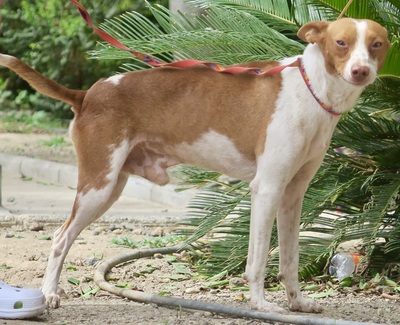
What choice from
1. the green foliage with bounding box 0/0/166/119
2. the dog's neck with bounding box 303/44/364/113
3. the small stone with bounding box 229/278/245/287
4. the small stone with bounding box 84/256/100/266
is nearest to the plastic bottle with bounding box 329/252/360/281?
the small stone with bounding box 229/278/245/287

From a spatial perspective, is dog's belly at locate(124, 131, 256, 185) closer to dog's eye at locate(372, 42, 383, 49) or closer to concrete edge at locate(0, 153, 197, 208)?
dog's eye at locate(372, 42, 383, 49)

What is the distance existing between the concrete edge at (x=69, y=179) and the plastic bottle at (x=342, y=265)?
3.34 meters

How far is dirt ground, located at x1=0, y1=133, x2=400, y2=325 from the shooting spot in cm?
479

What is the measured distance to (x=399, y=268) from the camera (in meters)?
5.86

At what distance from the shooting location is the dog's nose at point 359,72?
4380mm

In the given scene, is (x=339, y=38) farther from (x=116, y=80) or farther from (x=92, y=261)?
(x=92, y=261)

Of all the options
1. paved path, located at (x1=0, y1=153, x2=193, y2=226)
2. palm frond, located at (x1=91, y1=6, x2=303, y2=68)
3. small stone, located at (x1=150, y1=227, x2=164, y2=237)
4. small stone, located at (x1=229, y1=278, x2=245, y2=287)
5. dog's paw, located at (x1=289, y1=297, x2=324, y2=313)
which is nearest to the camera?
dog's paw, located at (x1=289, y1=297, x2=324, y2=313)

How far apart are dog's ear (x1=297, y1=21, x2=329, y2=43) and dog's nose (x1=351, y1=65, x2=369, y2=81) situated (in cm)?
34

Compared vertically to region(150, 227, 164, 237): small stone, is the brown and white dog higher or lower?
higher

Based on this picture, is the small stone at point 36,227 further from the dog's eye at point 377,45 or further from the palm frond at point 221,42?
the dog's eye at point 377,45

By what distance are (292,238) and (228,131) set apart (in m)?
0.65

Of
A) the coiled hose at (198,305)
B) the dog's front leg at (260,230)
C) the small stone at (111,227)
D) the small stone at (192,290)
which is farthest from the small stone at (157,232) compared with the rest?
the dog's front leg at (260,230)

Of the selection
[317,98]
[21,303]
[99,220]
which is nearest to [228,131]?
[317,98]

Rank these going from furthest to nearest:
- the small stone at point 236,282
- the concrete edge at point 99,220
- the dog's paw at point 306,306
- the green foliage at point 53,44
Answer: the green foliage at point 53,44
the concrete edge at point 99,220
the small stone at point 236,282
the dog's paw at point 306,306
